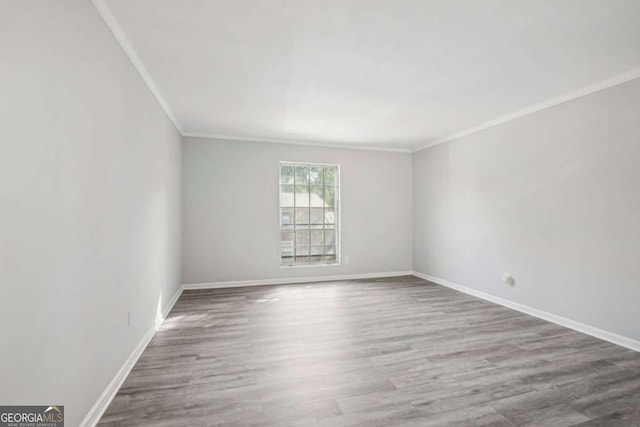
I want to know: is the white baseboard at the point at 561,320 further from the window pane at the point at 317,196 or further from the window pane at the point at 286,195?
the window pane at the point at 286,195

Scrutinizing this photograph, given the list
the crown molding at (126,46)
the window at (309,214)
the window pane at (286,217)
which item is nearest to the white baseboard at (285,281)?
the window at (309,214)

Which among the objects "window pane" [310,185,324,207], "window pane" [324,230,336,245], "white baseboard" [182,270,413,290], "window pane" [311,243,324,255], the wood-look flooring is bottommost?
the wood-look flooring

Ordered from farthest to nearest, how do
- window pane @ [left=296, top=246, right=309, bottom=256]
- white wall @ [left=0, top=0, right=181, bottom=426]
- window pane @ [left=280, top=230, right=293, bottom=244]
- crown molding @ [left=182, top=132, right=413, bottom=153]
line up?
window pane @ [left=296, top=246, right=309, bottom=256] < window pane @ [left=280, top=230, right=293, bottom=244] < crown molding @ [left=182, top=132, right=413, bottom=153] < white wall @ [left=0, top=0, right=181, bottom=426]

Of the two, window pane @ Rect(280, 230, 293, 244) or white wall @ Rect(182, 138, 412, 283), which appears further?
window pane @ Rect(280, 230, 293, 244)

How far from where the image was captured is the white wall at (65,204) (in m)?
1.08

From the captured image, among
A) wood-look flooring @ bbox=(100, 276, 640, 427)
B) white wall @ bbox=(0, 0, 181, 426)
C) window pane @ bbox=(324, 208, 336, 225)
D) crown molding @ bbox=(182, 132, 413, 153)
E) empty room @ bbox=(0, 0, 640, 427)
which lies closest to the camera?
white wall @ bbox=(0, 0, 181, 426)

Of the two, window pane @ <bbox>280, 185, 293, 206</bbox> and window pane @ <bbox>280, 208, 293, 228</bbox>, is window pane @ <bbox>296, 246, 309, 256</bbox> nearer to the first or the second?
window pane @ <bbox>280, 208, 293, 228</bbox>

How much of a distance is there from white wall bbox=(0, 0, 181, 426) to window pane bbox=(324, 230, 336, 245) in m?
3.50

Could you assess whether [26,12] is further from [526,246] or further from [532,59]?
[526,246]

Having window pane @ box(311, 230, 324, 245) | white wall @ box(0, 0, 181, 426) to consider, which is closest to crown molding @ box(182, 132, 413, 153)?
window pane @ box(311, 230, 324, 245)

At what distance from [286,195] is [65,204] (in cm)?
393

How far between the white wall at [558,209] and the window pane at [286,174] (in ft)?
8.93

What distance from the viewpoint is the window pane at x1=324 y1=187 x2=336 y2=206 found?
552cm

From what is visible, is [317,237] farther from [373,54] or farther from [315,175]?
[373,54]
